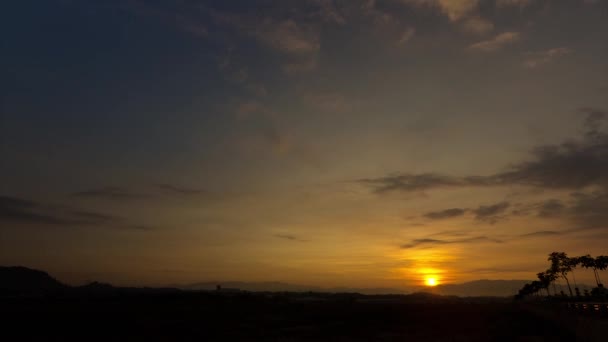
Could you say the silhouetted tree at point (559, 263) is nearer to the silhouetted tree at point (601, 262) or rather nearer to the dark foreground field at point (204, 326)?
the silhouetted tree at point (601, 262)

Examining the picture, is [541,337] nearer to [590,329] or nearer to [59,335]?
[590,329]

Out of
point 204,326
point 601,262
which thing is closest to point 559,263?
point 601,262

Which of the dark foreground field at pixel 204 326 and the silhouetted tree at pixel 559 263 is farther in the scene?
the silhouetted tree at pixel 559 263

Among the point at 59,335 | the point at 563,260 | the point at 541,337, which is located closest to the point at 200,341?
the point at 59,335

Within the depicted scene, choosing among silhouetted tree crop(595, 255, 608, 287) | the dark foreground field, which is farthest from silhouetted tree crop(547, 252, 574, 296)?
the dark foreground field

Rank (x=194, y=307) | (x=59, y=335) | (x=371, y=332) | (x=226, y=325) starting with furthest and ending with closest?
(x=194, y=307)
(x=226, y=325)
(x=371, y=332)
(x=59, y=335)

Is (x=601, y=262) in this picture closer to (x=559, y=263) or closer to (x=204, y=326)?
(x=559, y=263)

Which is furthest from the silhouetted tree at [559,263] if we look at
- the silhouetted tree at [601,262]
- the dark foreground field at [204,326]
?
the dark foreground field at [204,326]

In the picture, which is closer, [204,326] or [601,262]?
[204,326]

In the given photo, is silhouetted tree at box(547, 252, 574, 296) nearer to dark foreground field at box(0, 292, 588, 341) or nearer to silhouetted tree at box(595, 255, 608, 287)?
silhouetted tree at box(595, 255, 608, 287)

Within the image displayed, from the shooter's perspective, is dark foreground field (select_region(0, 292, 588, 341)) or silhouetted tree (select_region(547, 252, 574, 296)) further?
silhouetted tree (select_region(547, 252, 574, 296))

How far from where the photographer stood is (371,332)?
50.6 metres

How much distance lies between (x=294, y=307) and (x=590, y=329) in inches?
2873

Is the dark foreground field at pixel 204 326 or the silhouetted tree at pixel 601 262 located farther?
the silhouetted tree at pixel 601 262
